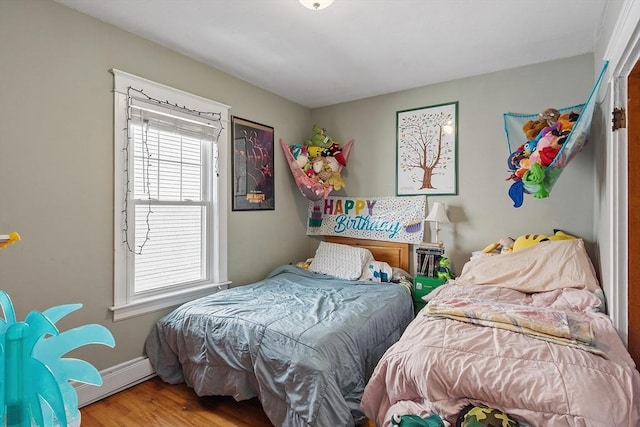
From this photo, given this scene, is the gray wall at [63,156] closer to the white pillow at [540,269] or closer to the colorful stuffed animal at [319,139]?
the colorful stuffed animal at [319,139]

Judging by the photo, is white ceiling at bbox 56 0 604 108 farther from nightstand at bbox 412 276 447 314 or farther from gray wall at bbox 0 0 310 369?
nightstand at bbox 412 276 447 314

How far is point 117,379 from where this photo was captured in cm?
222

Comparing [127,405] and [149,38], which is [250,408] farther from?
[149,38]

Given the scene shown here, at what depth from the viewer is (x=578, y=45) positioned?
2.50 m

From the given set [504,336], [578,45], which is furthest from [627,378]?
[578,45]

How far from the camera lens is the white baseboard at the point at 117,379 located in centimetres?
205

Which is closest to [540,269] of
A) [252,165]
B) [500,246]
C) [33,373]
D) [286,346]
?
[500,246]

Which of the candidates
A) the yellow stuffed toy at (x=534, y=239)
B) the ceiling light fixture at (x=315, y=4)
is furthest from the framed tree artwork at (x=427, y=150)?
the ceiling light fixture at (x=315, y=4)

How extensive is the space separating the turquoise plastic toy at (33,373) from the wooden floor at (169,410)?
1.29m

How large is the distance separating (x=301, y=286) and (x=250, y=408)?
3.52ft

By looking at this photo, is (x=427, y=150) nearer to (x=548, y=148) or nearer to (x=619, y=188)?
(x=548, y=148)

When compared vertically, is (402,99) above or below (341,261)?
above

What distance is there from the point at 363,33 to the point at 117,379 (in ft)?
9.79

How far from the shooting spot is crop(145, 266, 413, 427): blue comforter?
67.3 inches
